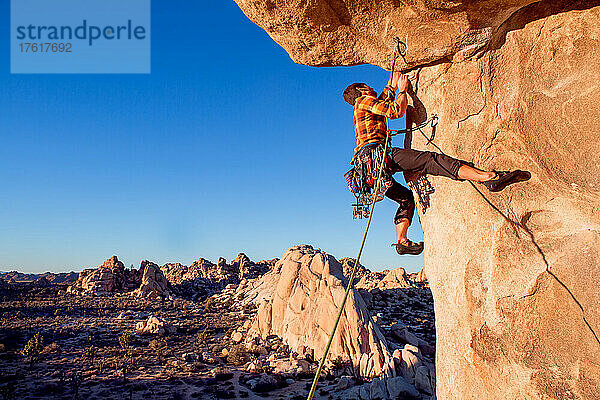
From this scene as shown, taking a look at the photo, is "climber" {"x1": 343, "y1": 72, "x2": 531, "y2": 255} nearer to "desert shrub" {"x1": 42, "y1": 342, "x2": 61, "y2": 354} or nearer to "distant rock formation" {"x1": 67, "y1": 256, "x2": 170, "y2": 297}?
"desert shrub" {"x1": 42, "y1": 342, "x2": 61, "y2": 354}

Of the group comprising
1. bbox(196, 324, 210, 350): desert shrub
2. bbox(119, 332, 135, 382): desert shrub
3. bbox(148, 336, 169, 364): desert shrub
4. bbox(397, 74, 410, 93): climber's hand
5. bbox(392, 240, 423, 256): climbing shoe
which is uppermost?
bbox(397, 74, 410, 93): climber's hand

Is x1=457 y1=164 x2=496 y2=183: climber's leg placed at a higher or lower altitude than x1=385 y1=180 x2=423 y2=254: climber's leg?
higher

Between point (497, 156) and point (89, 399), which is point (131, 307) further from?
point (497, 156)

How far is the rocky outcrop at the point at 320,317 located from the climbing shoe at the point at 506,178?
12244 millimetres

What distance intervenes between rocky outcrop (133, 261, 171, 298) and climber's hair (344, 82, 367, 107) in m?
41.6

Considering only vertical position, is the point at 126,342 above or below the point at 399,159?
below

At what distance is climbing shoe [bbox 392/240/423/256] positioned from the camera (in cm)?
471

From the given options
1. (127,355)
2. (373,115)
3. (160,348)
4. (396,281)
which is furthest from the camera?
(396,281)

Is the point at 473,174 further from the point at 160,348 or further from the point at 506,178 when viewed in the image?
the point at 160,348

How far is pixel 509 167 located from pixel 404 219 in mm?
1393

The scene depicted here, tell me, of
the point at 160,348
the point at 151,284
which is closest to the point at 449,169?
the point at 160,348

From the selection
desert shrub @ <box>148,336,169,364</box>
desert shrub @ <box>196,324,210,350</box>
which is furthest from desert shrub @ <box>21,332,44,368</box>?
desert shrub @ <box>196,324,210,350</box>

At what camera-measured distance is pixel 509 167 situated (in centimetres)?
371

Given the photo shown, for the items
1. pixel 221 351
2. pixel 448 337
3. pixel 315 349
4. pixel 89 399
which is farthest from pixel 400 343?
Answer: pixel 448 337
